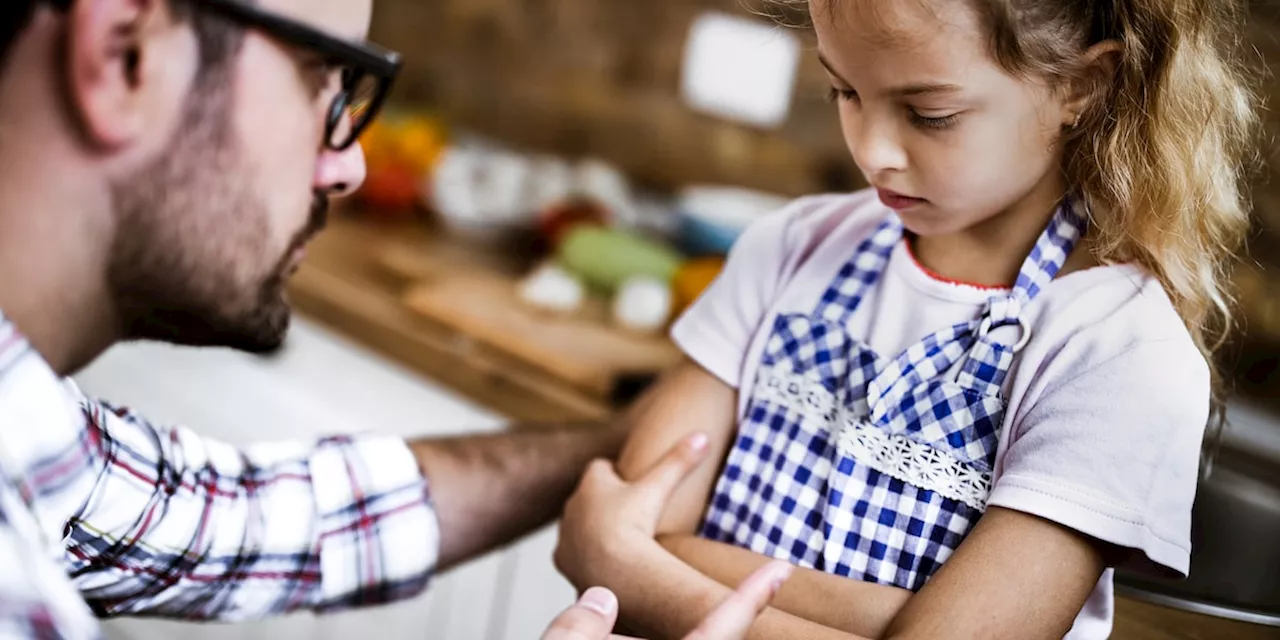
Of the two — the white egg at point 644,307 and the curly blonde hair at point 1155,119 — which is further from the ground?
the curly blonde hair at point 1155,119

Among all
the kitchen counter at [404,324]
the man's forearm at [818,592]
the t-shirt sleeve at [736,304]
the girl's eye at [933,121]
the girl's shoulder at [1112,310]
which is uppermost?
the girl's eye at [933,121]

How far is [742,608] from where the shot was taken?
62cm

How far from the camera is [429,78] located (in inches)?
89.4

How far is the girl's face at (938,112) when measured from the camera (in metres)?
0.59

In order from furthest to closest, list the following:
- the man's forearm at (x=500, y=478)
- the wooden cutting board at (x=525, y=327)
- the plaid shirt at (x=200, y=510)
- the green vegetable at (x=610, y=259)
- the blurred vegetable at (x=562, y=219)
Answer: the blurred vegetable at (x=562, y=219), the green vegetable at (x=610, y=259), the wooden cutting board at (x=525, y=327), the man's forearm at (x=500, y=478), the plaid shirt at (x=200, y=510)

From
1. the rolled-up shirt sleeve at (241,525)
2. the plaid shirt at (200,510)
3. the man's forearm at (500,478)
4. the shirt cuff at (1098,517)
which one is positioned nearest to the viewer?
the shirt cuff at (1098,517)

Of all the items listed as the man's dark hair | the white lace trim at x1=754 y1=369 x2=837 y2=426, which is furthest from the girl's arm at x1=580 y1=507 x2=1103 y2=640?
the man's dark hair

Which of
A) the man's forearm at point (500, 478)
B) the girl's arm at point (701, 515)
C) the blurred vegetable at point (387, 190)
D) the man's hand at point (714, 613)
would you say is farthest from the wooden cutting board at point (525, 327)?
the man's hand at point (714, 613)

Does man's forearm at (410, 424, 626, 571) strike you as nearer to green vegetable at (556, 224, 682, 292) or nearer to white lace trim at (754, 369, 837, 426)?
white lace trim at (754, 369, 837, 426)

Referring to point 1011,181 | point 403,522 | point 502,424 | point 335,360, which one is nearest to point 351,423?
point 335,360

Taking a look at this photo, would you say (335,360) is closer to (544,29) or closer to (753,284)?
(544,29)

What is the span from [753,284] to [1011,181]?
19cm

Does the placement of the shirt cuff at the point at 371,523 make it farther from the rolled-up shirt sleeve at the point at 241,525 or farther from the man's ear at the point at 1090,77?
the man's ear at the point at 1090,77

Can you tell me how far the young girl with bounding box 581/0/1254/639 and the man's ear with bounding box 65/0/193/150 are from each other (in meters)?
0.34
